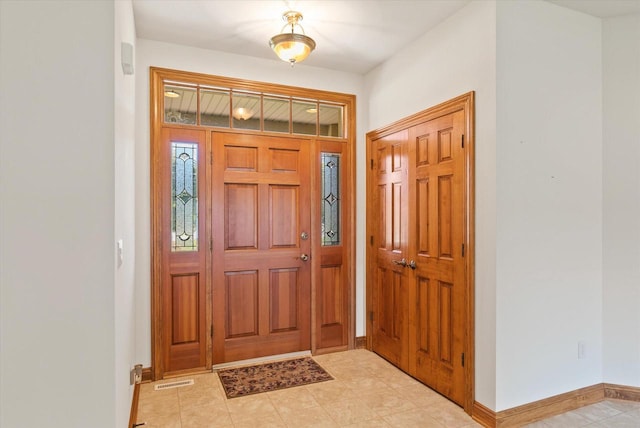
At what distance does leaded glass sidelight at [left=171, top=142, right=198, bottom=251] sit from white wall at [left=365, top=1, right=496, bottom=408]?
6.66ft

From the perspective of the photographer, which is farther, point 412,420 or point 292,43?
point 292,43

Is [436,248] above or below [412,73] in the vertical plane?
below

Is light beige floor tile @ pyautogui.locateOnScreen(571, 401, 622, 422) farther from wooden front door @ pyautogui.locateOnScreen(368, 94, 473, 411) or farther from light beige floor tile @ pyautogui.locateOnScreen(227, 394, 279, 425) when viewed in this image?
light beige floor tile @ pyautogui.locateOnScreen(227, 394, 279, 425)

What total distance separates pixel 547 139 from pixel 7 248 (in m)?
3.03

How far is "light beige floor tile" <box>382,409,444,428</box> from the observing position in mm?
2424

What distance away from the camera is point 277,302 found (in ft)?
11.7

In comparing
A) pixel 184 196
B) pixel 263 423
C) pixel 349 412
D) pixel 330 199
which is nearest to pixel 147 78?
pixel 184 196

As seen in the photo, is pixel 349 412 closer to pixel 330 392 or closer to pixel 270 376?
pixel 330 392

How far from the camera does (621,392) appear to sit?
2.71 meters

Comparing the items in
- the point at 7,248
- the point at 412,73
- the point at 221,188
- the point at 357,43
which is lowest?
the point at 7,248

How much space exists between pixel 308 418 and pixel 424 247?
4.95 feet

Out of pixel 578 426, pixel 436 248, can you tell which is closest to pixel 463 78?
pixel 436 248

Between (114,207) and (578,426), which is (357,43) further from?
(578,426)

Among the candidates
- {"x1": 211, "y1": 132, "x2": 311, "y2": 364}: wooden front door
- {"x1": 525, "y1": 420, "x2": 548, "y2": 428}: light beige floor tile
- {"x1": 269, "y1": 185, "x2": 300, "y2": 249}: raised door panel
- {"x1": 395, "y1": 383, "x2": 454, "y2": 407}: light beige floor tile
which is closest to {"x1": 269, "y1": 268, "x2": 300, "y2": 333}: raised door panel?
{"x1": 211, "y1": 132, "x2": 311, "y2": 364}: wooden front door
